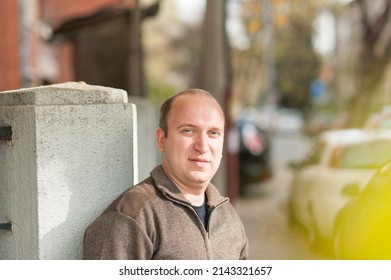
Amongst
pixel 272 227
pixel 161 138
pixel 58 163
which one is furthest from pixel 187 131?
pixel 272 227

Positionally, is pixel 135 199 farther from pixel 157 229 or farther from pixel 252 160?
pixel 252 160

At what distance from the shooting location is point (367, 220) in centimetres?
449

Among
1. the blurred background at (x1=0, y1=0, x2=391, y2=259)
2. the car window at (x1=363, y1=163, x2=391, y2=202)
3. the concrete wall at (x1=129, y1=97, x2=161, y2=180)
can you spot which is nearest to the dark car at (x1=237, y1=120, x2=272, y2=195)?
the blurred background at (x1=0, y1=0, x2=391, y2=259)

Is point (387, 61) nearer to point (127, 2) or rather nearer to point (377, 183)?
point (127, 2)

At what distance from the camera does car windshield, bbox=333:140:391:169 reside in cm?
707

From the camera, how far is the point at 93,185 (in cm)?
260

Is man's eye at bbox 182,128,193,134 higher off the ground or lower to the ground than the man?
higher

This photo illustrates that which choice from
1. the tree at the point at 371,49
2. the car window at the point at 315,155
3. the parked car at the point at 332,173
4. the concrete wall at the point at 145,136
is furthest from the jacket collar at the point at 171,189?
the tree at the point at 371,49

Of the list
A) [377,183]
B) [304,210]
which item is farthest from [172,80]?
[377,183]

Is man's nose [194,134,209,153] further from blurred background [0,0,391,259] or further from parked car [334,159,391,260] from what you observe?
blurred background [0,0,391,259]

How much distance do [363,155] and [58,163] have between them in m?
5.22

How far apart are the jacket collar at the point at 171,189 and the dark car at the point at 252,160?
10458 millimetres

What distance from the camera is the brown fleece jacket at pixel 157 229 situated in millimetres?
2340

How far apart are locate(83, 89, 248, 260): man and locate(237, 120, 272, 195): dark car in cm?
1043
